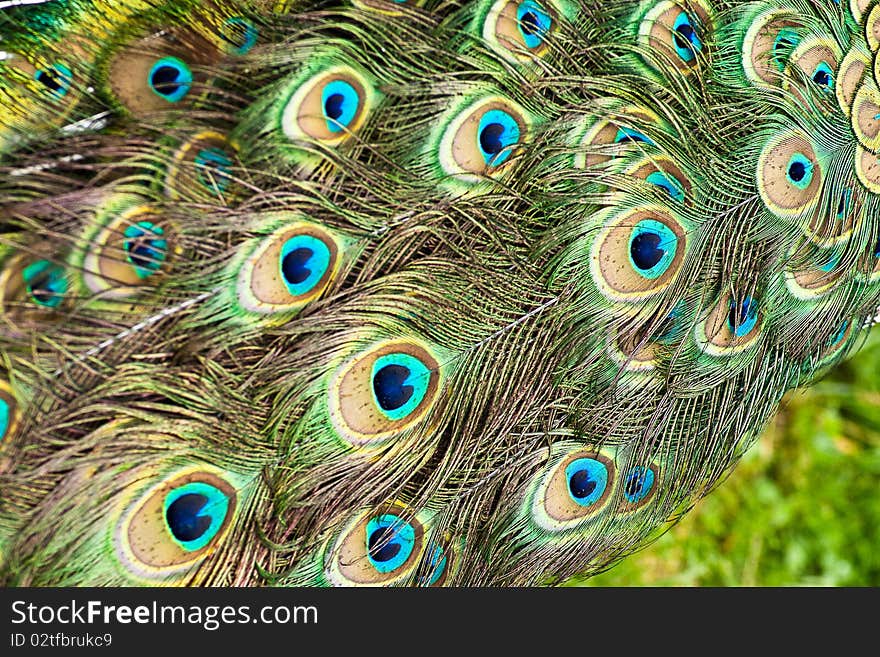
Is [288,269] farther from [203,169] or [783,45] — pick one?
[783,45]

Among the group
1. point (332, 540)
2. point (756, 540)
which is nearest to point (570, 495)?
point (332, 540)

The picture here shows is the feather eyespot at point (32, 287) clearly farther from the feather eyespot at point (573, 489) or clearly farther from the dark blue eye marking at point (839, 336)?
the dark blue eye marking at point (839, 336)

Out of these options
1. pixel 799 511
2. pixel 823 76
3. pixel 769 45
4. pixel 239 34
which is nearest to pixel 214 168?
pixel 239 34

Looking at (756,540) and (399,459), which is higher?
(399,459)

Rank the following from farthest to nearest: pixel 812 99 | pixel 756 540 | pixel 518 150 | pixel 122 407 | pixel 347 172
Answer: pixel 756 540 → pixel 812 99 → pixel 518 150 → pixel 347 172 → pixel 122 407

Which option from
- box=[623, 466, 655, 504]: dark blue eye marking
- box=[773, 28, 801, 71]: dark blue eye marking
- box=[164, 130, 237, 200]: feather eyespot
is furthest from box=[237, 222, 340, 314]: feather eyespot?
box=[773, 28, 801, 71]: dark blue eye marking

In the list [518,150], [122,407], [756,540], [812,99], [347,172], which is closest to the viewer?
[122,407]

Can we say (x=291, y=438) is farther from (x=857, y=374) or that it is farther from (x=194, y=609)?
(x=857, y=374)

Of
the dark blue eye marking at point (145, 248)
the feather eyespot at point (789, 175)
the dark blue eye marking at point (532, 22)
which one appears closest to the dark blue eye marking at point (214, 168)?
the dark blue eye marking at point (145, 248)

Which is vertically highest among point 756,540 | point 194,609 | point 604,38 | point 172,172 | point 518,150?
point 604,38
